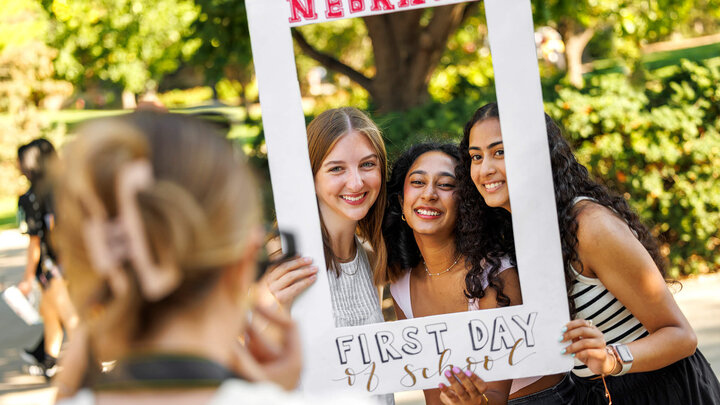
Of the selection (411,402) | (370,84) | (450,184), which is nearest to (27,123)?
(370,84)

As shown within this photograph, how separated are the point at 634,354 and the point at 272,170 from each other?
3.24 feet

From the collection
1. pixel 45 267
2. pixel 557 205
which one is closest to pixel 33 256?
pixel 45 267

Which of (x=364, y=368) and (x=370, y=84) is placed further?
(x=370, y=84)

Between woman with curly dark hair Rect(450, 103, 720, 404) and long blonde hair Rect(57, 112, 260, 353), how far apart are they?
1069mm

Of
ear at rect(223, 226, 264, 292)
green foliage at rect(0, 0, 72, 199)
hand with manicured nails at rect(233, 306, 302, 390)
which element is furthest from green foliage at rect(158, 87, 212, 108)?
ear at rect(223, 226, 264, 292)

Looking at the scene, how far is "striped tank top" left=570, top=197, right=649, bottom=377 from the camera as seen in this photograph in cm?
182

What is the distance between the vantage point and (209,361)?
2.65 feet

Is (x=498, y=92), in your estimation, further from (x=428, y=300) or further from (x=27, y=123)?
(x=27, y=123)

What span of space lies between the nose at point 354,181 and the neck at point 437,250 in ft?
0.90

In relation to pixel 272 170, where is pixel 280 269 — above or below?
below

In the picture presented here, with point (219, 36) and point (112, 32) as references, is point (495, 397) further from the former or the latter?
point (112, 32)

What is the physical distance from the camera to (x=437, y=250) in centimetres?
204

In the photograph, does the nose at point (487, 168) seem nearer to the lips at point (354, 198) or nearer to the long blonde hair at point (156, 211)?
the lips at point (354, 198)

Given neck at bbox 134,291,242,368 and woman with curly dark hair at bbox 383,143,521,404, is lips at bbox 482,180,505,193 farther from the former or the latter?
neck at bbox 134,291,242,368
